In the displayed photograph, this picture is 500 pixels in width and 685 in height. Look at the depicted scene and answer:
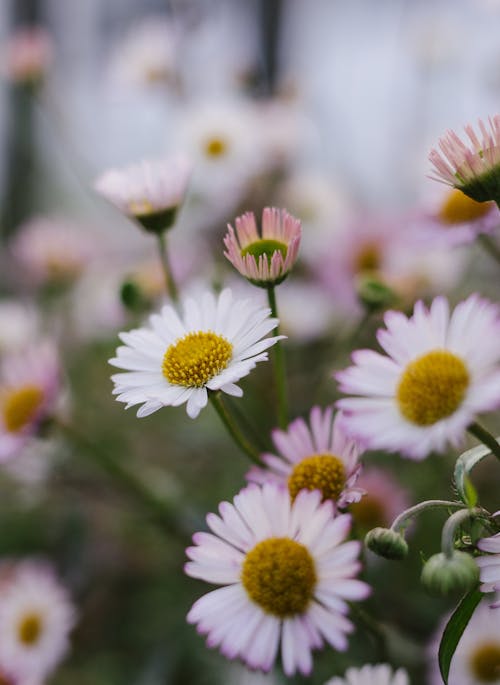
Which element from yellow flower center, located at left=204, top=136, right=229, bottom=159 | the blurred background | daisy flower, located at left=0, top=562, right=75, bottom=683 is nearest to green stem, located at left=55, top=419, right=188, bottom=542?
the blurred background

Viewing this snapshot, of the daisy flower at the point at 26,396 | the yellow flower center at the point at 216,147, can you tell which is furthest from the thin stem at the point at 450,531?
the yellow flower center at the point at 216,147

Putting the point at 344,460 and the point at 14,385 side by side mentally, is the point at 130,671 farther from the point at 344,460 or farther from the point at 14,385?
the point at 344,460

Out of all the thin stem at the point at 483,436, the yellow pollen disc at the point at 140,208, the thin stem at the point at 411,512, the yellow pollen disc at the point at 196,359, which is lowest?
the thin stem at the point at 411,512

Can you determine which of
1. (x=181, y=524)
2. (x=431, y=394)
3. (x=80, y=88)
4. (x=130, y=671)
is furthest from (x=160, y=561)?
(x=80, y=88)

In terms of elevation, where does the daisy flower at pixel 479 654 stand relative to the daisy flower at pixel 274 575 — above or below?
below

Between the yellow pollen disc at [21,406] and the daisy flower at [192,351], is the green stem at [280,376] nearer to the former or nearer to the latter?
the daisy flower at [192,351]

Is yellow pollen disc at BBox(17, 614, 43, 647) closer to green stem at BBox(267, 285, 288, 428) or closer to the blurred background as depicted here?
the blurred background

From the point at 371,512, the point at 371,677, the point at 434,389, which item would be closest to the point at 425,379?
the point at 434,389
